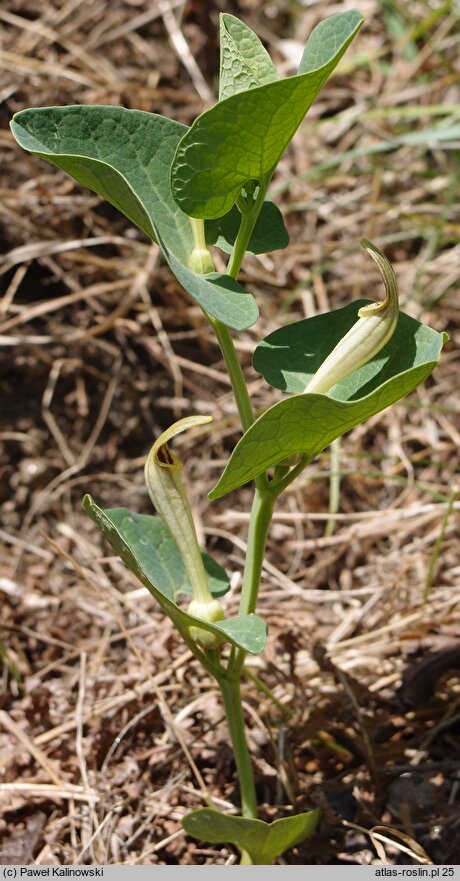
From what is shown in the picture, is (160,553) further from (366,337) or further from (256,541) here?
(366,337)

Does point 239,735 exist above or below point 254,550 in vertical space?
below

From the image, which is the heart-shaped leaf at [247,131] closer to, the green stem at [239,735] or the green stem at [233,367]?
the green stem at [233,367]

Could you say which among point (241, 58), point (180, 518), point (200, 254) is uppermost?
point (241, 58)

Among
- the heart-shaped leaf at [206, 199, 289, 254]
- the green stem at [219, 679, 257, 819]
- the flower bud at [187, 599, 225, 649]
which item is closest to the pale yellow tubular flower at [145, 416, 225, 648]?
the flower bud at [187, 599, 225, 649]

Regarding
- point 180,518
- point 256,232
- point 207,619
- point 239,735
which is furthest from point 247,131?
point 239,735

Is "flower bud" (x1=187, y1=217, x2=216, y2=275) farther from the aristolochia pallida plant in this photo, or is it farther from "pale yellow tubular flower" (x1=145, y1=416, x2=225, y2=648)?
"pale yellow tubular flower" (x1=145, y1=416, x2=225, y2=648)

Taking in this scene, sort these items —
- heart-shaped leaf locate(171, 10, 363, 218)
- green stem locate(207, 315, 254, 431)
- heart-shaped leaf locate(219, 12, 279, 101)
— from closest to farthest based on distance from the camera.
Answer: heart-shaped leaf locate(171, 10, 363, 218) < heart-shaped leaf locate(219, 12, 279, 101) < green stem locate(207, 315, 254, 431)
